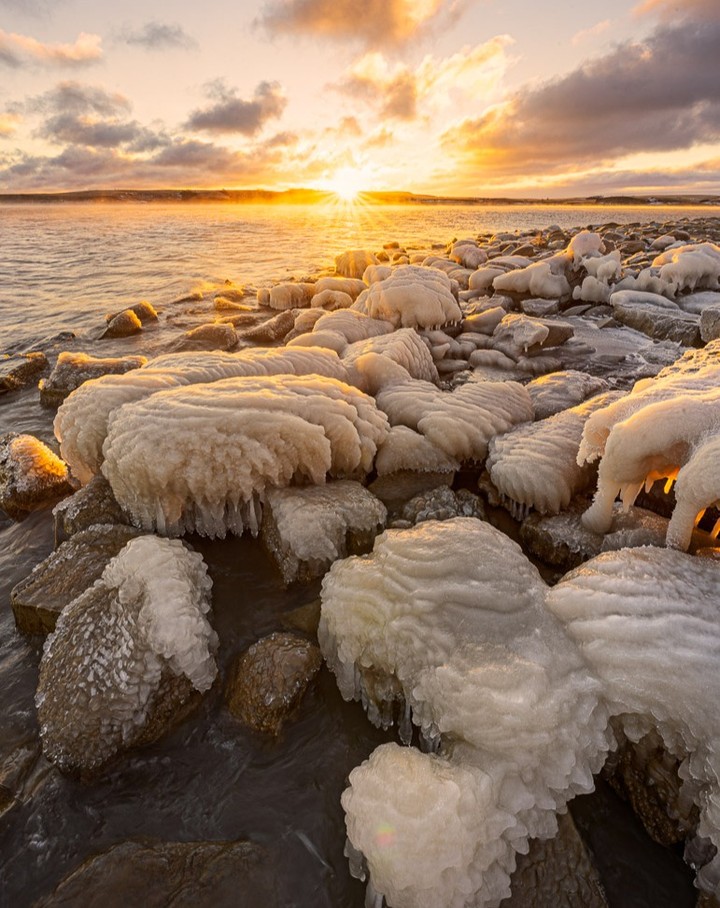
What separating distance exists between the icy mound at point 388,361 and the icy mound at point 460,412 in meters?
0.30

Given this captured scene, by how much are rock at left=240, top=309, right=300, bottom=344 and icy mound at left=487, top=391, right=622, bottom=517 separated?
23.4 ft

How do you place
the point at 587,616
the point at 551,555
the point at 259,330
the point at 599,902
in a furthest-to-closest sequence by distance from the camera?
the point at 259,330 → the point at 551,555 → the point at 587,616 → the point at 599,902

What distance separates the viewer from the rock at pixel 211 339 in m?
10.2

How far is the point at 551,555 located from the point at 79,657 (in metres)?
3.39

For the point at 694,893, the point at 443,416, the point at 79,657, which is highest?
the point at 443,416

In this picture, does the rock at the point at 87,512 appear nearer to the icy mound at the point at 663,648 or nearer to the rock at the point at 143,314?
the icy mound at the point at 663,648

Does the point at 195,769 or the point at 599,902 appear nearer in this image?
the point at 599,902

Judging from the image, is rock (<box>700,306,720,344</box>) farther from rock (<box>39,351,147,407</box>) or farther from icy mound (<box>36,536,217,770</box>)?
rock (<box>39,351,147,407</box>)

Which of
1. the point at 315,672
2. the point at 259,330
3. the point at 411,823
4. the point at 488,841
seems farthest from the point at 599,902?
the point at 259,330

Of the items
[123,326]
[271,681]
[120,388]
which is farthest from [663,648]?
[123,326]

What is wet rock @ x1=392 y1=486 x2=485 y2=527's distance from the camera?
4.08 m

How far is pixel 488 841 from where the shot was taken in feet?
6.77

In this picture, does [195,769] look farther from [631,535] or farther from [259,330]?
[259,330]

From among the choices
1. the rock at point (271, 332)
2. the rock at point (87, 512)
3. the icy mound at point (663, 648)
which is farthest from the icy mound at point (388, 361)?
the icy mound at point (663, 648)
